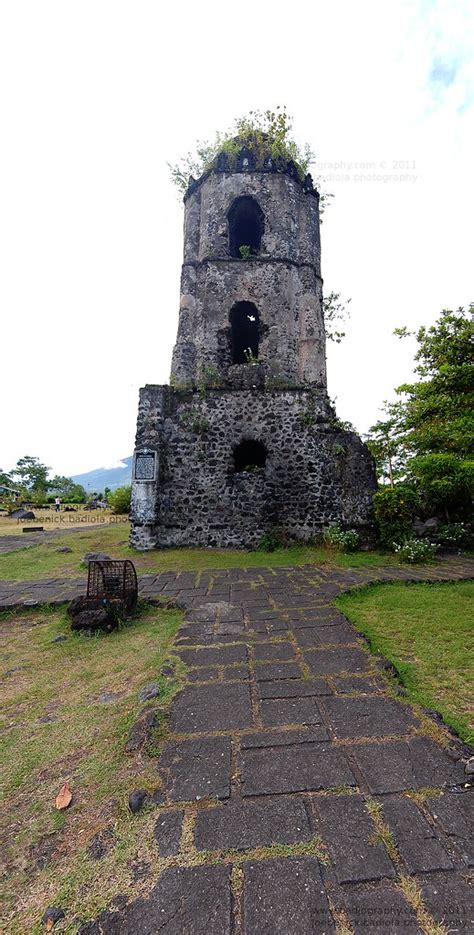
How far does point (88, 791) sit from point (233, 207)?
13.1m

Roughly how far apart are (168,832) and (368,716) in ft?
4.46

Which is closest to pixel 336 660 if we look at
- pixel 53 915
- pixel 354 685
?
pixel 354 685

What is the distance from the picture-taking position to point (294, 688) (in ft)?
9.25

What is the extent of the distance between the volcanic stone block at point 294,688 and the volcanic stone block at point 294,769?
54cm

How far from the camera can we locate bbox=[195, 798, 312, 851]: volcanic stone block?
1592mm

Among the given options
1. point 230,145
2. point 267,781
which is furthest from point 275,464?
point 230,145

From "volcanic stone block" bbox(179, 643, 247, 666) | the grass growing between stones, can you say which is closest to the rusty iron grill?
the grass growing between stones

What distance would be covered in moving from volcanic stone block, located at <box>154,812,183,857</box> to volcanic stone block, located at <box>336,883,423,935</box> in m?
0.65

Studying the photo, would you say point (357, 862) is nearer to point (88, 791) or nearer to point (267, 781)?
point (267, 781)

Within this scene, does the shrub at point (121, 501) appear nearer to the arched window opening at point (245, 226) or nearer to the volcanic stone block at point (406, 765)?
the arched window opening at point (245, 226)

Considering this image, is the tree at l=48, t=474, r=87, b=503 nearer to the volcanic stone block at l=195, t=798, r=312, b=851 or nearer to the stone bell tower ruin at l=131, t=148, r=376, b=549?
the stone bell tower ruin at l=131, t=148, r=376, b=549

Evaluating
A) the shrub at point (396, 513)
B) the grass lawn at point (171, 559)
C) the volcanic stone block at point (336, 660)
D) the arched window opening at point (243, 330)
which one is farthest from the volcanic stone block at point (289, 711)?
the arched window opening at point (243, 330)

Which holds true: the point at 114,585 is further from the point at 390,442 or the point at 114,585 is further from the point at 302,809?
the point at 390,442

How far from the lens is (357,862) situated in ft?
4.87
